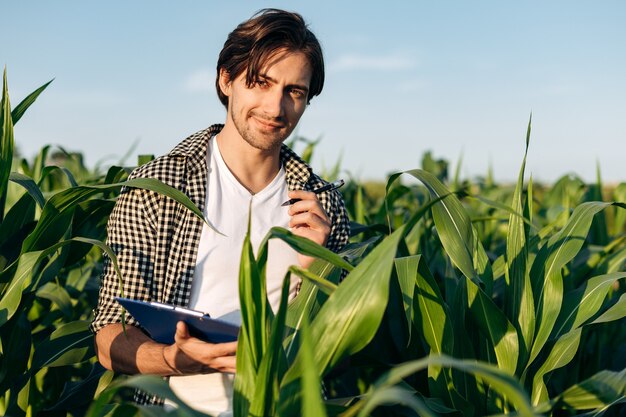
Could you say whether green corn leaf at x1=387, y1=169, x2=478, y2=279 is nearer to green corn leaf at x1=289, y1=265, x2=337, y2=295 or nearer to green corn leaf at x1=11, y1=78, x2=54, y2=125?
green corn leaf at x1=289, y1=265, x2=337, y2=295

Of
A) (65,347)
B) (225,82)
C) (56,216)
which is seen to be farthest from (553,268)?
(65,347)

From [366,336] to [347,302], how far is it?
0.21 ft

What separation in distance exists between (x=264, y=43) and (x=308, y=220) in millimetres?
439

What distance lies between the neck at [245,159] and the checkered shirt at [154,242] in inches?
3.8

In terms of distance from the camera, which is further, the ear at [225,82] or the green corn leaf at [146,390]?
the ear at [225,82]

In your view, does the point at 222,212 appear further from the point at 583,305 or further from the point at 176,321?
the point at 583,305

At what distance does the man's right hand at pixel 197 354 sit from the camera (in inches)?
55.5

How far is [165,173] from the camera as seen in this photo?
1.77 m

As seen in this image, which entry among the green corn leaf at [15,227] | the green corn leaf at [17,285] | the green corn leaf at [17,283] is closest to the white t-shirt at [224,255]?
the green corn leaf at [17,283]

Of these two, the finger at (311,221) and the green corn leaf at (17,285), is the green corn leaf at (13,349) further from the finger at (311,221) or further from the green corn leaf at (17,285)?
the finger at (311,221)

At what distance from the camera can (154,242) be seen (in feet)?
5.67

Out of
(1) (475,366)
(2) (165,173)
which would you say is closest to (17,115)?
(2) (165,173)

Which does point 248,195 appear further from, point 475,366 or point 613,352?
point 613,352

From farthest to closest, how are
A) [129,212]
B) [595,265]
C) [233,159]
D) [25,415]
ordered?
[595,265] < [25,415] < [233,159] < [129,212]
